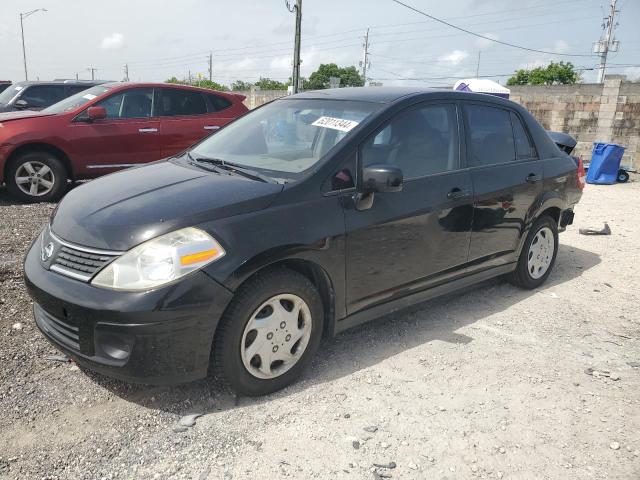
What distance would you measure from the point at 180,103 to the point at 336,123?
5.33 metres

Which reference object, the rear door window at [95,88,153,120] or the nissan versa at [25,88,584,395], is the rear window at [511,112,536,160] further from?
the rear door window at [95,88,153,120]

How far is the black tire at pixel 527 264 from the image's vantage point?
4.62 metres

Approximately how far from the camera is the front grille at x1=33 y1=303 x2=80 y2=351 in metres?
2.60

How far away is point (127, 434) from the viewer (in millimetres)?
2596

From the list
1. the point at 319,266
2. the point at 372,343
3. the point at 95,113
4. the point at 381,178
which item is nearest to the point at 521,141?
the point at 381,178

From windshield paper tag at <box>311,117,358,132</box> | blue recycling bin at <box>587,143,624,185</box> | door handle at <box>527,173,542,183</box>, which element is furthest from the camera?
blue recycling bin at <box>587,143,624,185</box>

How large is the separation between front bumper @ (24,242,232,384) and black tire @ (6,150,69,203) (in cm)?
513

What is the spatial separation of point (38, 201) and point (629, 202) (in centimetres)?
998

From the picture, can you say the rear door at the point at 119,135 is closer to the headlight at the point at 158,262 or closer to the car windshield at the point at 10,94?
the car windshield at the point at 10,94

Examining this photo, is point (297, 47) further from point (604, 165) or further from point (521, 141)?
point (521, 141)

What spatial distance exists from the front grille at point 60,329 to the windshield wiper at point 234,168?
1263 mm

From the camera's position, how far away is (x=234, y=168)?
3.33 m

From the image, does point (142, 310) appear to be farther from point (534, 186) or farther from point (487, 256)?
point (534, 186)

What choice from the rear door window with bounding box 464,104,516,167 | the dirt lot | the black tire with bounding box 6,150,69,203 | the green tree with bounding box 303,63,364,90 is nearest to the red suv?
the black tire with bounding box 6,150,69,203
